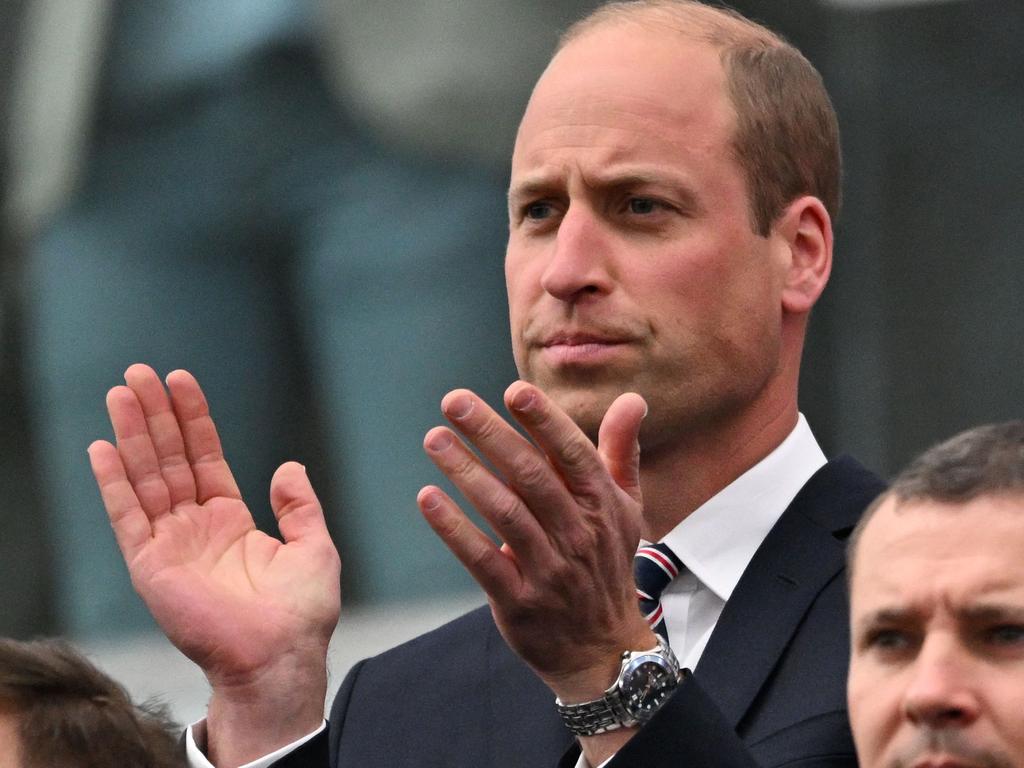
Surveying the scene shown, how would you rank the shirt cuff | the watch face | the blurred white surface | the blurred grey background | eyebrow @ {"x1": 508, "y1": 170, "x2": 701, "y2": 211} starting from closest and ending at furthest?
the watch face, the shirt cuff, eyebrow @ {"x1": 508, "y1": 170, "x2": 701, "y2": 211}, the blurred grey background, the blurred white surface

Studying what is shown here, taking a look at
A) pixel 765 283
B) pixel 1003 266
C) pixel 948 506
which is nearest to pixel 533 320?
pixel 765 283

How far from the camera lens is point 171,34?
6.89 m

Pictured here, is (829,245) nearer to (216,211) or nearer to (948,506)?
(948,506)

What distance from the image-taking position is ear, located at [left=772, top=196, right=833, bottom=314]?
3.71 m

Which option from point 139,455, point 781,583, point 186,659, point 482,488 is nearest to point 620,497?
point 482,488

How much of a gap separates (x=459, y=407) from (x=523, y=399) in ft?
0.26

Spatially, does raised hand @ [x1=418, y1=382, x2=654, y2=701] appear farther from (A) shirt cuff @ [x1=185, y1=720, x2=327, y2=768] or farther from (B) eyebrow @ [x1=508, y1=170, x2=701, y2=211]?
(B) eyebrow @ [x1=508, y1=170, x2=701, y2=211]

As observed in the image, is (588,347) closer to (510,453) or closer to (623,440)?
(623,440)

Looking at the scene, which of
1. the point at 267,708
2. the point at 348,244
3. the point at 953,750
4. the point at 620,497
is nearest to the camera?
the point at 953,750

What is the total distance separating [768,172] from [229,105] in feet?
11.5

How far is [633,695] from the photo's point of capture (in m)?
2.75

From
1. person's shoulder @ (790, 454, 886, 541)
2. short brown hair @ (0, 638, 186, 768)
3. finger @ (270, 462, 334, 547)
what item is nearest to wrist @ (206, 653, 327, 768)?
short brown hair @ (0, 638, 186, 768)

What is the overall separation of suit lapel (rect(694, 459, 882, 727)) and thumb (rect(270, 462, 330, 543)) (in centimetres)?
62

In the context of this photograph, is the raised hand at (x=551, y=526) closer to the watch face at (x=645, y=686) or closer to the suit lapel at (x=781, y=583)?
the watch face at (x=645, y=686)
